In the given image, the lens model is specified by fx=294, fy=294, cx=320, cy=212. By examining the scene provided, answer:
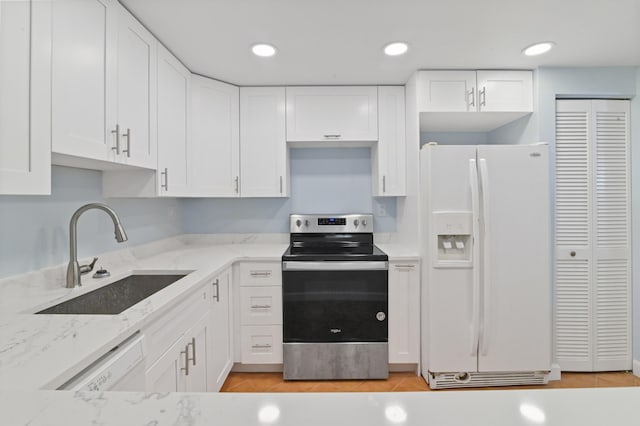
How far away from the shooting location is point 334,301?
2.13 meters

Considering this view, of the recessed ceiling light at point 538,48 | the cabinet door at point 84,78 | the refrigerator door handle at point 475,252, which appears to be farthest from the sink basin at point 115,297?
the recessed ceiling light at point 538,48

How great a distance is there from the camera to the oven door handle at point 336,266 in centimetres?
212

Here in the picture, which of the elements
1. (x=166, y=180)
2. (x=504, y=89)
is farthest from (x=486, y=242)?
(x=166, y=180)

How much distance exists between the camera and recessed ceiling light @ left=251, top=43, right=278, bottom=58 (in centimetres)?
189

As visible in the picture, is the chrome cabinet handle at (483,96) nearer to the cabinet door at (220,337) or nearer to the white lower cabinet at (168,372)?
the cabinet door at (220,337)

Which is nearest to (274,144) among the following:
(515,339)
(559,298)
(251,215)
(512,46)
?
(251,215)

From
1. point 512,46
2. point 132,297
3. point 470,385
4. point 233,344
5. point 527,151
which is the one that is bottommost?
point 470,385

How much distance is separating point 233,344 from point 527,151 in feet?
8.13

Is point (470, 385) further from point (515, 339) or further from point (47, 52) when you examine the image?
point (47, 52)

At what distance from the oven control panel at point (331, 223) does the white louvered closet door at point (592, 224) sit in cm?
146

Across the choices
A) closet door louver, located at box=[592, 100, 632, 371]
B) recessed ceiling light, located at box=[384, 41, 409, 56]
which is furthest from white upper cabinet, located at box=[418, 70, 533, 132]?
closet door louver, located at box=[592, 100, 632, 371]

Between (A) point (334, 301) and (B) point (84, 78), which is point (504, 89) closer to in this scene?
(A) point (334, 301)

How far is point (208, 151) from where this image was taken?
2.37 m

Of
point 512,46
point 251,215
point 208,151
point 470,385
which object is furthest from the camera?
point 251,215
